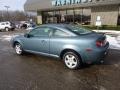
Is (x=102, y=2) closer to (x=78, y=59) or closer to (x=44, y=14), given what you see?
(x=44, y=14)

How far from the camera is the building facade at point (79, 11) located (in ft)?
65.7

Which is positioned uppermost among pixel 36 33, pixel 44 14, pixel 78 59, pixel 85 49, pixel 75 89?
pixel 44 14

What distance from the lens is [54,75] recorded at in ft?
16.5

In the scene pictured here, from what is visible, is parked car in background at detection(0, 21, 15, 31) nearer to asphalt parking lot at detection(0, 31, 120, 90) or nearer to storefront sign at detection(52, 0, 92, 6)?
storefront sign at detection(52, 0, 92, 6)

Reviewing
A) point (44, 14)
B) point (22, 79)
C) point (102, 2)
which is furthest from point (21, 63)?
point (44, 14)

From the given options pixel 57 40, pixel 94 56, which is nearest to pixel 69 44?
pixel 57 40


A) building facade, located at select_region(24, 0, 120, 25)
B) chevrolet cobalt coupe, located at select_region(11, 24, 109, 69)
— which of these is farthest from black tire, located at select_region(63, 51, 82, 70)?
building facade, located at select_region(24, 0, 120, 25)

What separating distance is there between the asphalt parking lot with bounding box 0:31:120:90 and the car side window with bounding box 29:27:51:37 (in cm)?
108

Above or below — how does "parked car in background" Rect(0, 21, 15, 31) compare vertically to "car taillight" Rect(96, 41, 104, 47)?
above

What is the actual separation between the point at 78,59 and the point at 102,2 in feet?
51.3

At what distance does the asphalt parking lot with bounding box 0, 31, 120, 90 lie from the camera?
425 cm

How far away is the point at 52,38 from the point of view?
19.5ft

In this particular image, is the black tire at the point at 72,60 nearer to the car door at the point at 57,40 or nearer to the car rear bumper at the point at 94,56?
the car rear bumper at the point at 94,56

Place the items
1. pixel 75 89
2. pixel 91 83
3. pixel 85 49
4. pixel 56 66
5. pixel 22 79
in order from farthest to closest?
pixel 56 66 → pixel 85 49 → pixel 22 79 → pixel 91 83 → pixel 75 89
